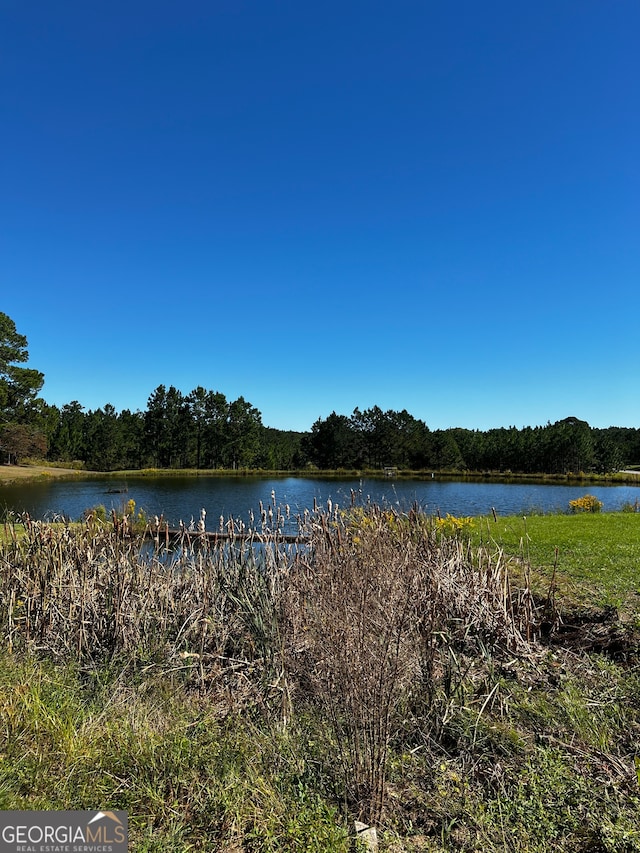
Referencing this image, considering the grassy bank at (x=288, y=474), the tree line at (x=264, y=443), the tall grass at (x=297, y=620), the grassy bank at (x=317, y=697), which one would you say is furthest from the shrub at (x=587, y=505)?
the tree line at (x=264, y=443)

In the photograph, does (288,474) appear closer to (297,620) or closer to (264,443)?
(264,443)

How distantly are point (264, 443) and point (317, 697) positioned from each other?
69727 mm

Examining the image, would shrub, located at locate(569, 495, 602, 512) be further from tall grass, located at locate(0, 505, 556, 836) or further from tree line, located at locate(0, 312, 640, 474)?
tree line, located at locate(0, 312, 640, 474)

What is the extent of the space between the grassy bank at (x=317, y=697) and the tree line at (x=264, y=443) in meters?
46.5

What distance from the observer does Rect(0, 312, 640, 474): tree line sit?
58.3m

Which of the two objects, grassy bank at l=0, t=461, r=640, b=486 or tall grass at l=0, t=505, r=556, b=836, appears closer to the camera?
tall grass at l=0, t=505, r=556, b=836

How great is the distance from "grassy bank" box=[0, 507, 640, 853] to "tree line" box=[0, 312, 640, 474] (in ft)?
153

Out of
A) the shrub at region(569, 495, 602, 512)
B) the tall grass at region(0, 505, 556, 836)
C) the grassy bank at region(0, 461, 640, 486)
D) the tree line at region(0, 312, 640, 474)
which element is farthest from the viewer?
the tree line at region(0, 312, 640, 474)

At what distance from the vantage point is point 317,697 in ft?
11.5

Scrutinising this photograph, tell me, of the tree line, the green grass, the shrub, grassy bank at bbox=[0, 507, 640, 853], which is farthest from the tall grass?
the tree line

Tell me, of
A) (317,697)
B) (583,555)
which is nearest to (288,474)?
(583,555)

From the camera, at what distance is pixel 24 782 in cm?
266

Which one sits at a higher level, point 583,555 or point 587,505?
point 583,555

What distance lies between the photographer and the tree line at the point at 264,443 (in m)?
58.3
